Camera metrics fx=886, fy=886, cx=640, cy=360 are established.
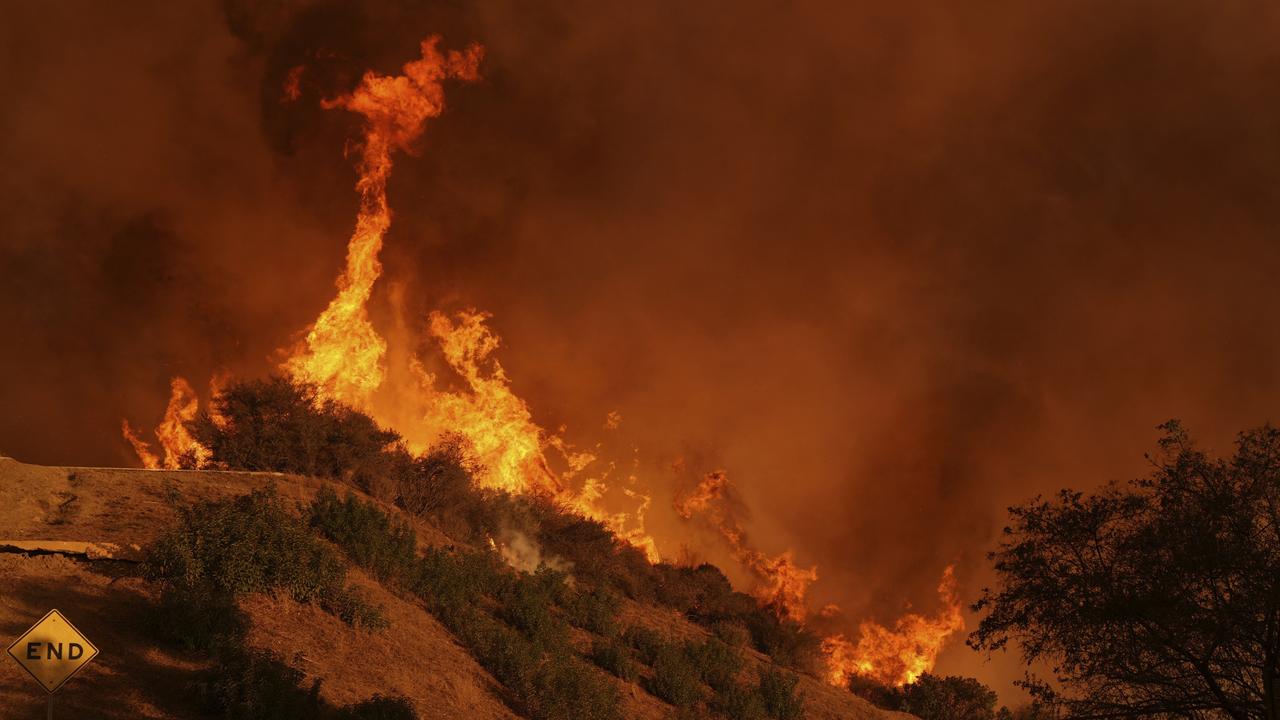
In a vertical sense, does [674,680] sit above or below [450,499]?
below

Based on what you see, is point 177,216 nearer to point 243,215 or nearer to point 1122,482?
point 243,215

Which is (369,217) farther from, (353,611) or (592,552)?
(353,611)

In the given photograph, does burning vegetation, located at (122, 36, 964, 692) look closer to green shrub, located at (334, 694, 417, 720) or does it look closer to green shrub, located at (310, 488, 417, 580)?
green shrub, located at (310, 488, 417, 580)

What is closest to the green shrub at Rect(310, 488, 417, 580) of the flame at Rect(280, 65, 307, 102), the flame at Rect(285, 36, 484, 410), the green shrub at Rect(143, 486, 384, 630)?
the green shrub at Rect(143, 486, 384, 630)

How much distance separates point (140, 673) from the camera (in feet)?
34.5

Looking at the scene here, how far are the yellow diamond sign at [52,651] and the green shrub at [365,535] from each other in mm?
7436

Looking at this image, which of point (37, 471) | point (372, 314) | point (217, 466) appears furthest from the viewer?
point (372, 314)

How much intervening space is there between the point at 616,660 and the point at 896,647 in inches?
677

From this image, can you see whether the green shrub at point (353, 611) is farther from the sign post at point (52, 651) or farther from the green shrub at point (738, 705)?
the green shrub at point (738, 705)

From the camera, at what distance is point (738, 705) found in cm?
1691

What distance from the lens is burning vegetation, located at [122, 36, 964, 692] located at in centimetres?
2191

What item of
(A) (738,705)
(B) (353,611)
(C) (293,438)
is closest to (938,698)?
(A) (738,705)

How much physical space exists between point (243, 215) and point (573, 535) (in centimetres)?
2496

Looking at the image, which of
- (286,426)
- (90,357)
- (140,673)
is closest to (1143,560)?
(140,673)
